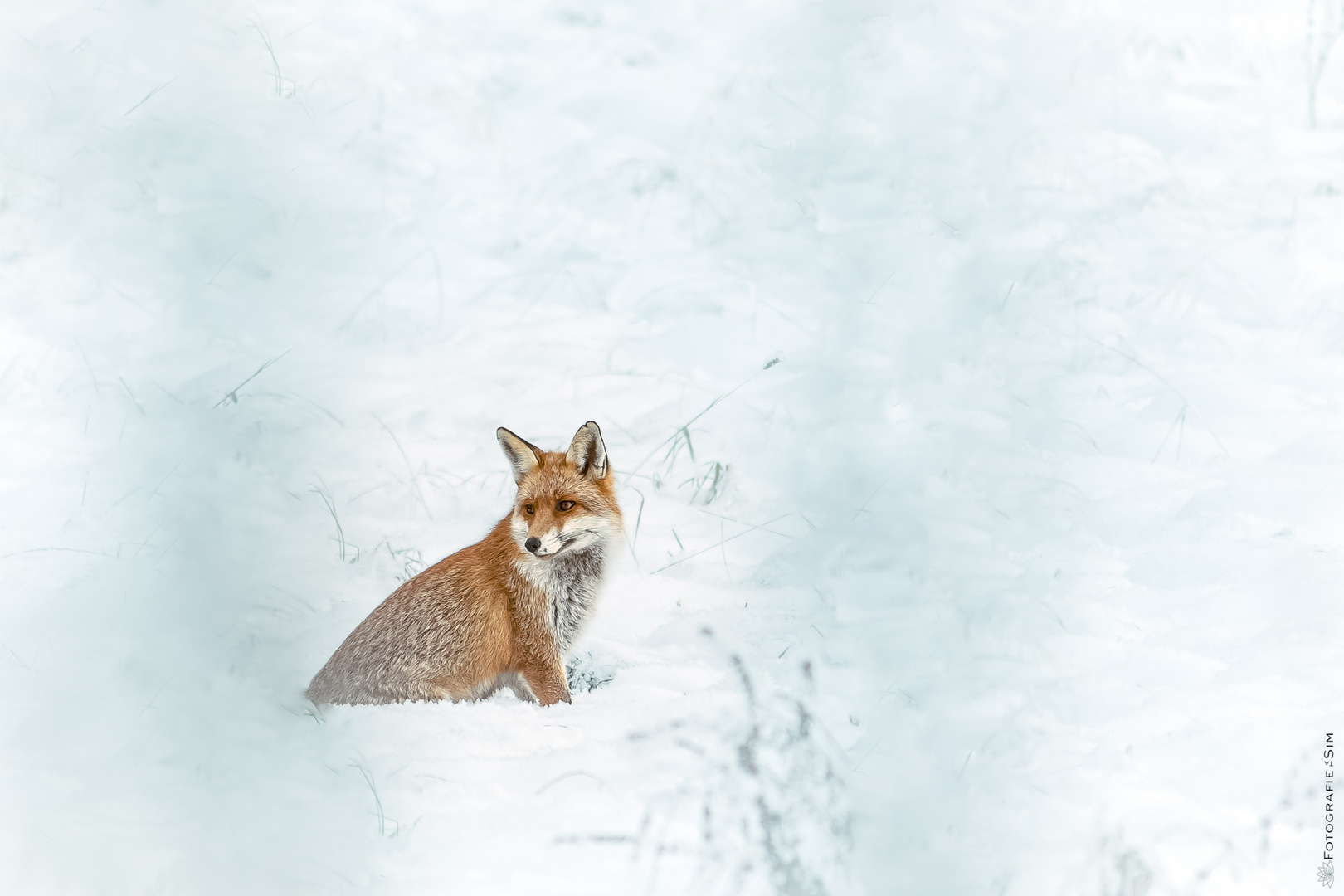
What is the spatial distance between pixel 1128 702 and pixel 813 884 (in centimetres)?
94

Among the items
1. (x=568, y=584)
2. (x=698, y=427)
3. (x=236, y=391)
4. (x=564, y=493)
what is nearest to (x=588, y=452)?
(x=564, y=493)

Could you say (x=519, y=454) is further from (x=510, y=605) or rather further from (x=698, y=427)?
(x=698, y=427)

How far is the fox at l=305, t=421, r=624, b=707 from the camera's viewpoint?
2184mm

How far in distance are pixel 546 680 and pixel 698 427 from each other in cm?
85

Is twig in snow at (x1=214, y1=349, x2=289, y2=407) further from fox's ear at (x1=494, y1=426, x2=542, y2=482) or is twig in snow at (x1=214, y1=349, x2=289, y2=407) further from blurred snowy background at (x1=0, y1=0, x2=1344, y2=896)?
fox's ear at (x1=494, y1=426, x2=542, y2=482)

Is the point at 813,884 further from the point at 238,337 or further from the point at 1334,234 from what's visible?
the point at 1334,234

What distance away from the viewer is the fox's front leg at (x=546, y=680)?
226 cm

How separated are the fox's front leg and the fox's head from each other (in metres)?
0.26

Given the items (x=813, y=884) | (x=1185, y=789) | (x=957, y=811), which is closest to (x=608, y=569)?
(x=813, y=884)

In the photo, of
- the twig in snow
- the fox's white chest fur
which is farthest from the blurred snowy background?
the fox's white chest fur

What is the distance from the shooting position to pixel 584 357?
9.05 feet

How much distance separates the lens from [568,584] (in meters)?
2.31

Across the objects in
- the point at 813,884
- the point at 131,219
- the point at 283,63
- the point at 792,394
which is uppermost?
the point at 283,63

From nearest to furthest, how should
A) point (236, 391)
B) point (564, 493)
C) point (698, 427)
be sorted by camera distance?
point (564, 493), point (236, 391), point (698, 427)
